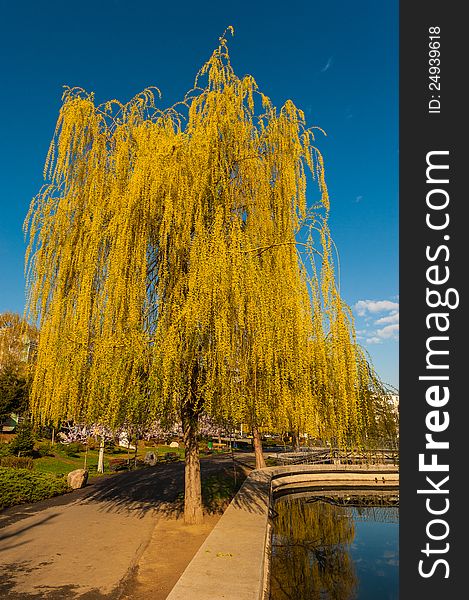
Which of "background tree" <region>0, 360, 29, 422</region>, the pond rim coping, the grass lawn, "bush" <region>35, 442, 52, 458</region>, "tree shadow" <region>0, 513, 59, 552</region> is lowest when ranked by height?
the grass lawn

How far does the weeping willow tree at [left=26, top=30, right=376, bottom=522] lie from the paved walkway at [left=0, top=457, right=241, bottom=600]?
1920 millimetres

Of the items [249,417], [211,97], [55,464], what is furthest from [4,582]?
[55,464]

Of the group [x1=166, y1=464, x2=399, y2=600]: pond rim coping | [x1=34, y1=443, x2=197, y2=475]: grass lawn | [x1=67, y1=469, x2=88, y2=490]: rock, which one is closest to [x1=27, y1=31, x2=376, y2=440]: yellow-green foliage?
[x1=166, y1=464, x2=399, y2=600]: pond rim coping

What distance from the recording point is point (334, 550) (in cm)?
1147

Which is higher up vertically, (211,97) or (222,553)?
(211,97)

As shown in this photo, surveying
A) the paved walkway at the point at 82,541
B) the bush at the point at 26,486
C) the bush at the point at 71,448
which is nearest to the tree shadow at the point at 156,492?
the paved walkway at the point at 82,541

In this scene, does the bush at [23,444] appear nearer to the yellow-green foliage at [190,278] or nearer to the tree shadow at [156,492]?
A: the tree shadow at [156,492]

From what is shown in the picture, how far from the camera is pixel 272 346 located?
6.93m

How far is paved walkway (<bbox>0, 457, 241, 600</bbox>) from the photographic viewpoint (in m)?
6.66

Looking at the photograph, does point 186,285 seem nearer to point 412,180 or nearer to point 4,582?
point 412,180

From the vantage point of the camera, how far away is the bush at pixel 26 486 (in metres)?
13.5

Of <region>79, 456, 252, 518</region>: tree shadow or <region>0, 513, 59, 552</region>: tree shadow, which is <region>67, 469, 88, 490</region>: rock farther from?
<region>0, 513, 59, 552</region>: tree shadow

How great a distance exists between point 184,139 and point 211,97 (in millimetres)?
1192

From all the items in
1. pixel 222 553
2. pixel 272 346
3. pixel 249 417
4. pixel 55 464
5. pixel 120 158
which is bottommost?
pixel 55 464
